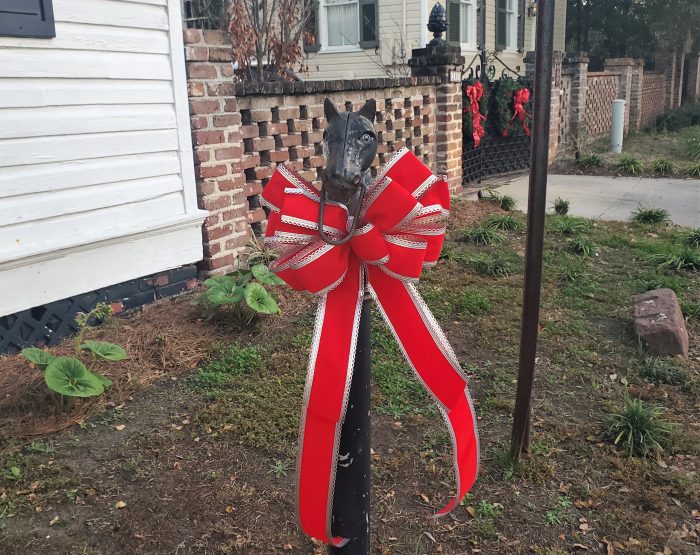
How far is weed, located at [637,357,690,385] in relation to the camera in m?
3.65

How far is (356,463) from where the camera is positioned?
1.75 metres

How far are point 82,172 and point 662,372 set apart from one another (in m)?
3.47

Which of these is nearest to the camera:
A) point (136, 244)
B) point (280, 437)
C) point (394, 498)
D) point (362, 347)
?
point (362, 347)

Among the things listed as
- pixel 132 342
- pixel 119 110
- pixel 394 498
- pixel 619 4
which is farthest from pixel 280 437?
pixel 619 4

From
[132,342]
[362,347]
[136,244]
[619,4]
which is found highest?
[619,4]

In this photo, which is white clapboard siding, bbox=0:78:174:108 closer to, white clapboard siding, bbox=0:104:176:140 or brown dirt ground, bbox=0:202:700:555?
white clapboard siding, bbox=0:104:176:140

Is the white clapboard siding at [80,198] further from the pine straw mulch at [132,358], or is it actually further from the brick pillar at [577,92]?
the brick pillar at [577,92]

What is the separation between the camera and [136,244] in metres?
4.31

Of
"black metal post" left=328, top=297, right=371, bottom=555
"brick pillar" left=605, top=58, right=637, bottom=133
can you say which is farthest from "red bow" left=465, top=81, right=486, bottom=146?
"brick pillar" left=605, top=58, right=637, bottom=133

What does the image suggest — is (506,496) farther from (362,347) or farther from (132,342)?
(132,342)

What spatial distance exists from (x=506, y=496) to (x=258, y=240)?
3049 mm

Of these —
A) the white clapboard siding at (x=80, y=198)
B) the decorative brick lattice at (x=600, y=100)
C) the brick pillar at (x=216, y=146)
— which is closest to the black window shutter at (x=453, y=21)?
the decorative brick lattice at (x=600, y=100)

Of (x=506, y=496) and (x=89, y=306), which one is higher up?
(x=89, y=306)

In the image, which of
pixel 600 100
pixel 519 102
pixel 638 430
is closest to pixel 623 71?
pixel 600 100
